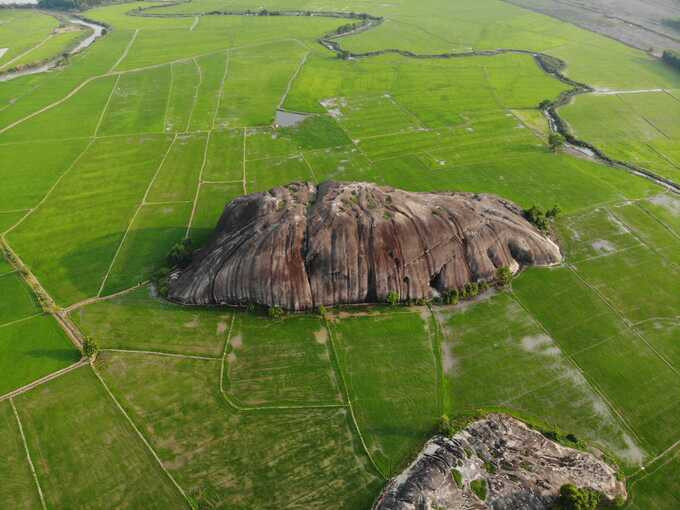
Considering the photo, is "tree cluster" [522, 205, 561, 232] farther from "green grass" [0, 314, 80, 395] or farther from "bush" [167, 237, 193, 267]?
"green grass" [0, 314, 80, 395]

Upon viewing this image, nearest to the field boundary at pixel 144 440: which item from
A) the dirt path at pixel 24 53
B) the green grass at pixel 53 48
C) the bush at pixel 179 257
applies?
the bush at pixel 179 257

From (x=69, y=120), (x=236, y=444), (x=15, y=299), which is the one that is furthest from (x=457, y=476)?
(x=69, y=120)

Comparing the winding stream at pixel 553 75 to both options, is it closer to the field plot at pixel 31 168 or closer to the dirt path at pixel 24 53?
the dirt path at pixel 24 53

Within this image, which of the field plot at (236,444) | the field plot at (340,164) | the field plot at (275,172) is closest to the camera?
the field plot at (236,444)

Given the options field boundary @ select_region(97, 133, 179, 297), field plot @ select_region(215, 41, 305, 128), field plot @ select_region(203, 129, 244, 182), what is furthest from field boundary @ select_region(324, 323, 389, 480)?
field plot @ select_region(215, 41, 305, 128)

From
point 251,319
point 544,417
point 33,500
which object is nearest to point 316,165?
point 251,319
